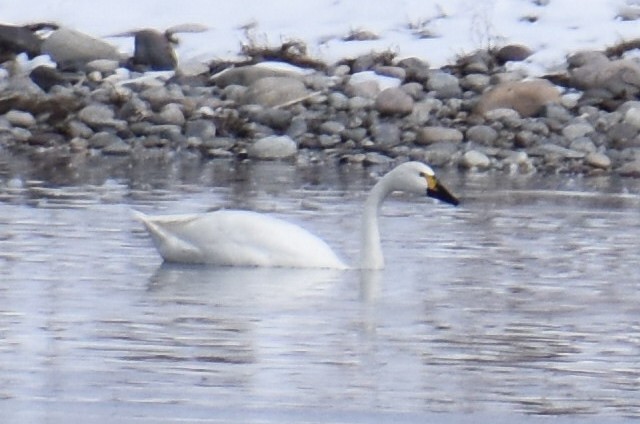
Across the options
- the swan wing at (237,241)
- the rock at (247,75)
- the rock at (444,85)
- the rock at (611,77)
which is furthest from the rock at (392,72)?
the swan wing at (237,241)

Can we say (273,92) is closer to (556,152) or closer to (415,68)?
(415,68)

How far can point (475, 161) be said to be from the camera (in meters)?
18.4

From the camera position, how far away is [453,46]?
22469mm

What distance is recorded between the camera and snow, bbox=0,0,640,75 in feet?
73.7

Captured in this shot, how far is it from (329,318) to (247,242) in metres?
1.99

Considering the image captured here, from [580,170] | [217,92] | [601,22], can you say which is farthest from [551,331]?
[601,22]

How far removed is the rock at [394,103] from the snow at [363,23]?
1.83 m

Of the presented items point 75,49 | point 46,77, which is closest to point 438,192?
point 46,77

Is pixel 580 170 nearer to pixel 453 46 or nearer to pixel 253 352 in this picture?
Answer: pixel 453 46

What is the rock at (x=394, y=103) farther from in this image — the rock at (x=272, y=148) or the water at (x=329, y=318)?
the water at (x=329, y=318)

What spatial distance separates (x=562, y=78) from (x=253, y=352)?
12965mm

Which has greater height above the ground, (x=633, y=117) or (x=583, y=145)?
(x=633, y=117)

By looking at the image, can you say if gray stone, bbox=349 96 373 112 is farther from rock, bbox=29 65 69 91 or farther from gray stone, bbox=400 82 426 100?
rock, bbox=29 65 69 91

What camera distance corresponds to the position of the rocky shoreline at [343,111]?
18859 millimetres
